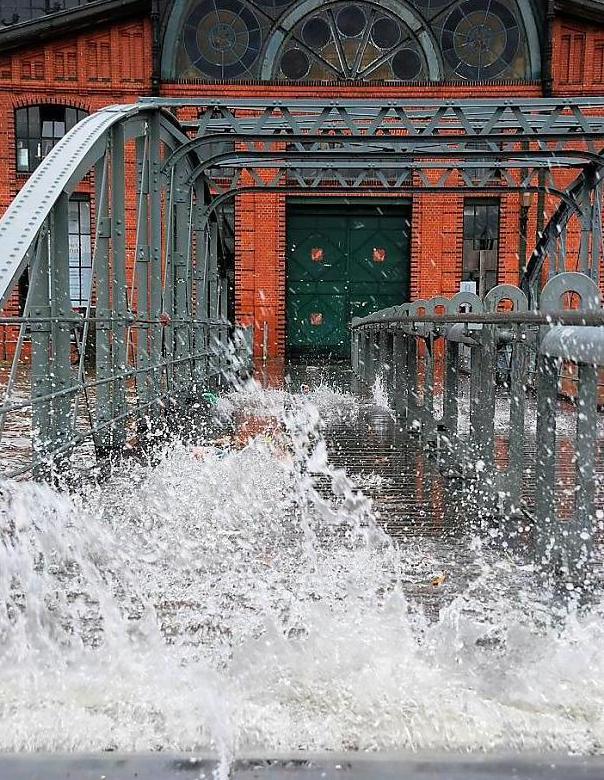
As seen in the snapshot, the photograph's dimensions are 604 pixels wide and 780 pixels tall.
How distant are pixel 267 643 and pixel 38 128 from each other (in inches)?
840

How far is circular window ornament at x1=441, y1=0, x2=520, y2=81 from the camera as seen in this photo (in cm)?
2141

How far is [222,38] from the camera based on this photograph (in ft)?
70.7

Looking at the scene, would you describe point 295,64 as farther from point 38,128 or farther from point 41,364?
point 41,364

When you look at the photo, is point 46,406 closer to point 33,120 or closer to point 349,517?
point 349,517

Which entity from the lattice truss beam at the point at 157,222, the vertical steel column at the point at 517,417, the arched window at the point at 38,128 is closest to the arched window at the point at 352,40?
the arched window at the point at 38,128

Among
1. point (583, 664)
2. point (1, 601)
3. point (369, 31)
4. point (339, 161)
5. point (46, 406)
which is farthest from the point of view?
point (369, 31)

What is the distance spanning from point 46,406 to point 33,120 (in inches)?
714

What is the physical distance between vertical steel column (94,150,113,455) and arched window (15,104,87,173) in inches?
617

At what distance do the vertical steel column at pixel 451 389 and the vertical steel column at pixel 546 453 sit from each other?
8.62 ft

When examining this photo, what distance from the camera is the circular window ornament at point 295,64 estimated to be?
2158 centimetres

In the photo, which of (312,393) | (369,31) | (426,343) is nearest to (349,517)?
(426,343)

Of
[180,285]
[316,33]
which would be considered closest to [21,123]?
[316,33]

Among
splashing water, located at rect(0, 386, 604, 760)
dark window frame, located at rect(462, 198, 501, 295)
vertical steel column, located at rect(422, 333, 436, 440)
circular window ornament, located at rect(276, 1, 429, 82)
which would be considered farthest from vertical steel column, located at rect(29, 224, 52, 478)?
dark window frame, located at rect(462, 198, 501, 295)

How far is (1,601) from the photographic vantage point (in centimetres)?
355
